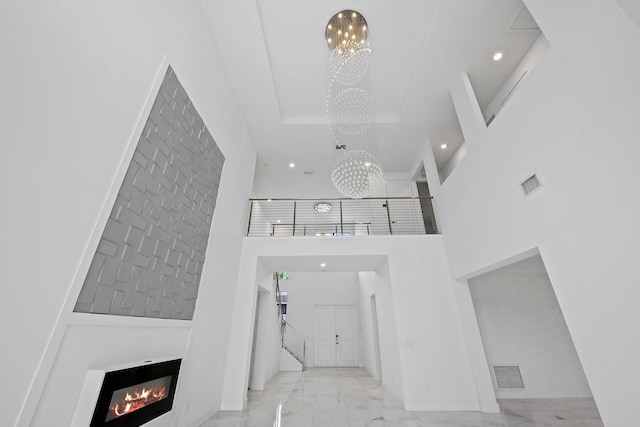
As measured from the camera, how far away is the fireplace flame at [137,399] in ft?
6.20

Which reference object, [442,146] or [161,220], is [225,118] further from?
[442,146]

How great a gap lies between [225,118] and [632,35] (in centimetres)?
463

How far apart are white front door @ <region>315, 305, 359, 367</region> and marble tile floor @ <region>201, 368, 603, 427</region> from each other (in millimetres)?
4137

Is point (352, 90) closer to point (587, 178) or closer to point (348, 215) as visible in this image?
point (587, 178)

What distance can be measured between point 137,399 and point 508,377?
5865 mm

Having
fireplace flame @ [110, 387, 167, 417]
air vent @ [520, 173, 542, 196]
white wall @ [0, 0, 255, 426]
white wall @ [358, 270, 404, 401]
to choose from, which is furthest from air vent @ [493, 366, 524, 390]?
fireplace flame @ [110, 387, 167, 417]

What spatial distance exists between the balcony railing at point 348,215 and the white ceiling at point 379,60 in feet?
5.82

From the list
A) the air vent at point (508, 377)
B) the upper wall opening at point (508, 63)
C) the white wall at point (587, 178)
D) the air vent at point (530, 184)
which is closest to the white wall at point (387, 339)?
the air vent at point (508, 377)

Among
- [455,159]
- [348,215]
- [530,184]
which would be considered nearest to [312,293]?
[348,215]

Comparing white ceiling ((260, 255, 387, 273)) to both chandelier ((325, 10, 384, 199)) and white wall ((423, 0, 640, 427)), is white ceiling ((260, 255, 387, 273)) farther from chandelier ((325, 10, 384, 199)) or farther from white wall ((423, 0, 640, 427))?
white wall ((423, 0, 640, 427))

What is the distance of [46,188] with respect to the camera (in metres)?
1.51

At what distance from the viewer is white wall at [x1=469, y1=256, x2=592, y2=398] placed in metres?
4.61

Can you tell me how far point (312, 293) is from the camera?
9836 mm

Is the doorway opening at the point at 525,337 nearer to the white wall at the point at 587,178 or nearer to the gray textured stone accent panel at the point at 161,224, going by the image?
the white wall at the point at 587,178
